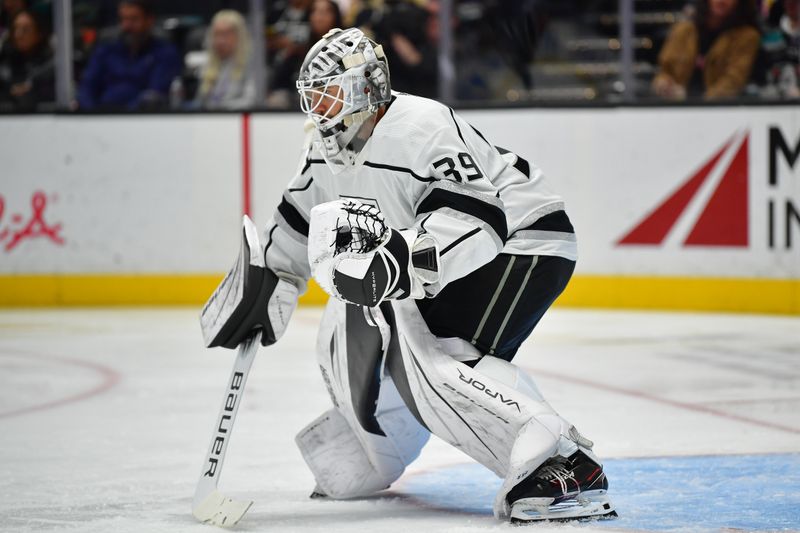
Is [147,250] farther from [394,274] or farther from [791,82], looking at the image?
[394,274]

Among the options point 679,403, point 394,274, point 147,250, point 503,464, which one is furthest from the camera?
point 147,250

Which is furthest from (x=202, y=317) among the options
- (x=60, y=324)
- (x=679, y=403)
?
(x=60, y=324)

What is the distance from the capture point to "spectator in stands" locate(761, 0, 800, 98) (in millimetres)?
A: 6891

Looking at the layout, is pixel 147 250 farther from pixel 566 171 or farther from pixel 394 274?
pixel 394 274

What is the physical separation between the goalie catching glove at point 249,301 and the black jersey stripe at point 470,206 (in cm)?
47

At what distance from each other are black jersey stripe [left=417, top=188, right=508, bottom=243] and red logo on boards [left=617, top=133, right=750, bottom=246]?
14.3 ft

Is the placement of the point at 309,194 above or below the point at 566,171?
above

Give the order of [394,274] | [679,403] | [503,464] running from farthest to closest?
[679,403] < [503,464] < [394,274]

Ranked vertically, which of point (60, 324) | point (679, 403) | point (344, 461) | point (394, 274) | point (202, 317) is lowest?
point (60, 324)

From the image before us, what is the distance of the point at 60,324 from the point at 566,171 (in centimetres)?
282

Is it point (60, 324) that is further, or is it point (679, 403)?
point (60, 324)

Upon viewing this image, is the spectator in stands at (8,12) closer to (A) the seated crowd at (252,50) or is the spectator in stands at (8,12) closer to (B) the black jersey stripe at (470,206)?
(A) the seated crowd at (252,50)

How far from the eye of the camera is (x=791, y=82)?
6984mm

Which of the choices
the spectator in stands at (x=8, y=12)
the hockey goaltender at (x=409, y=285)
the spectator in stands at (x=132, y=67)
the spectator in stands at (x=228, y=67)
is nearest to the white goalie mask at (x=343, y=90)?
the hockey goaltender at (x=409, y=285)
